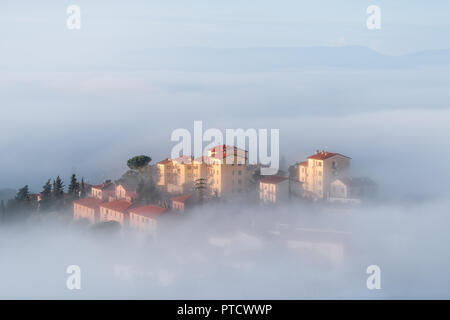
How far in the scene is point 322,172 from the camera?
84.0 ft

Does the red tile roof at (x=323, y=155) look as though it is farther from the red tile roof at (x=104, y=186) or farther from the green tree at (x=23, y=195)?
the green tree at (x=23, y=195)

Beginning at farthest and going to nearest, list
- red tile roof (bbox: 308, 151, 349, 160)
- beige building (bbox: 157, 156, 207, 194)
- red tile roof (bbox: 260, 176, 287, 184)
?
beige building (bbox: 157, 156, 207, 194) → red tile roof (bbox: 260, 176, 287, 184) → red tile roof (bbox: 308, 151, 349, 160)

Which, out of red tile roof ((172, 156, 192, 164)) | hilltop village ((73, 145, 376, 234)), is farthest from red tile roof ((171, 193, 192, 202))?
red tile roof ((172, 156, 192, 164))

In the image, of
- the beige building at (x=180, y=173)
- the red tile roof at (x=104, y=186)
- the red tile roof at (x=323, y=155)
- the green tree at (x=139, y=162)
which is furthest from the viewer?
the green tree at (x=139, y=162)

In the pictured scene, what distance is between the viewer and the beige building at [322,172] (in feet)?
83.7

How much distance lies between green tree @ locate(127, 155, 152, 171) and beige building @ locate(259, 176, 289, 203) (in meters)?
6.80

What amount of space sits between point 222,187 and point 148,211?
358cm

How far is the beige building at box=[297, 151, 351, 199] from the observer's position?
25.5 m

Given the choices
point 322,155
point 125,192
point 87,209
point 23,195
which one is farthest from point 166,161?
point 23,195

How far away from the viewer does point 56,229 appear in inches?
1129

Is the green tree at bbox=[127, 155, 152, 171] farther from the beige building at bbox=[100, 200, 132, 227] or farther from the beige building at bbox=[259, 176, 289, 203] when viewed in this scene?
the beige building at bbox=[259, 176, 289, 203]

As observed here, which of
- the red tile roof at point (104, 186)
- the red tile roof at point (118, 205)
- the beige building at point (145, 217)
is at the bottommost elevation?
the beige building at point (145, 217)

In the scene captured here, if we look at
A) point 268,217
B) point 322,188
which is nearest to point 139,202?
point 268,217

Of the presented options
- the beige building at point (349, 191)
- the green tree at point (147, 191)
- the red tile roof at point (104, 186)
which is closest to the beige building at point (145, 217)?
the green tree at point (147, 191)
